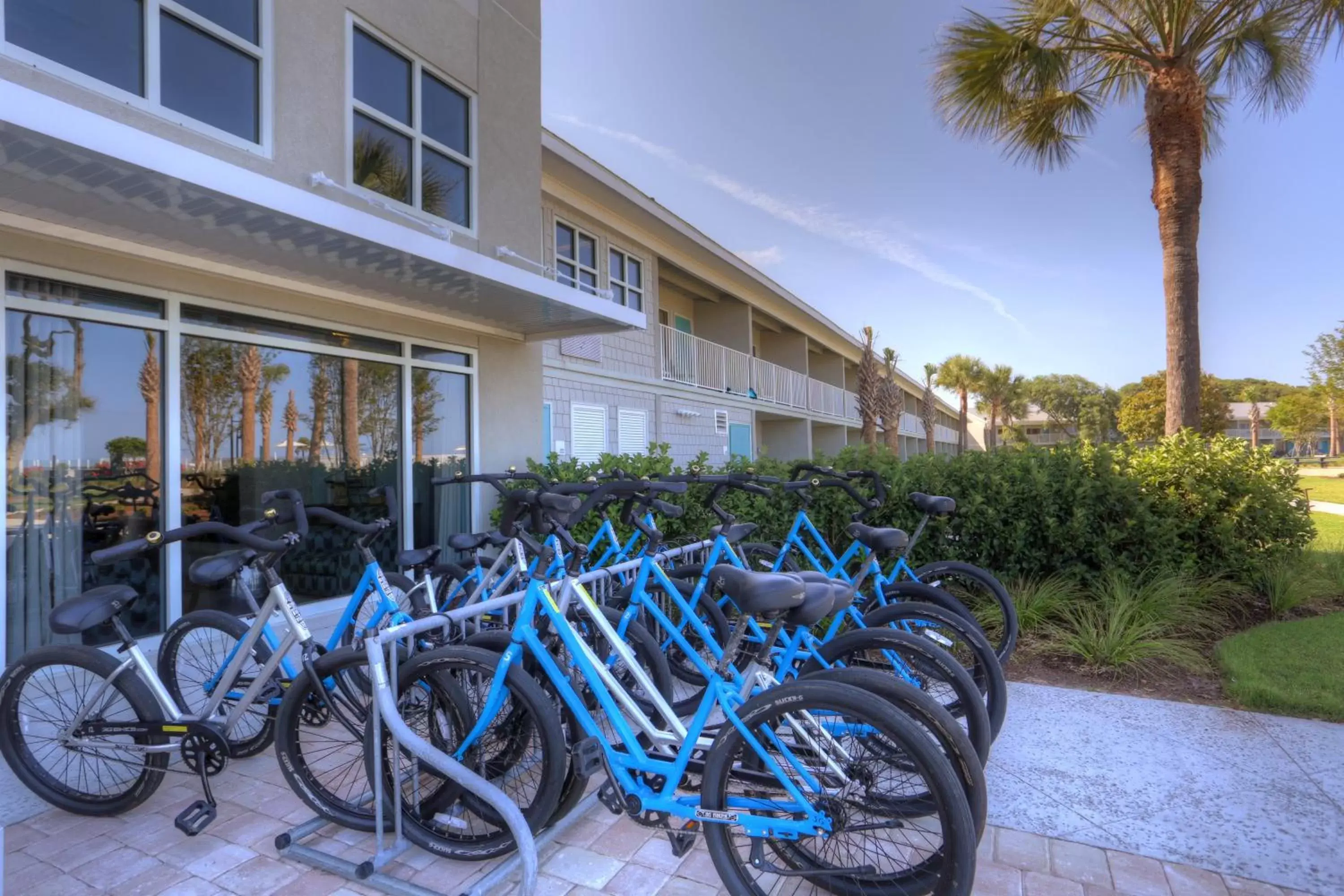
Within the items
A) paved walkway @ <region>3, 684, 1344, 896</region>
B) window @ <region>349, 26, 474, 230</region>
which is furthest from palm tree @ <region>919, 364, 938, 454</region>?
paved walkway @ <region>3, 684, 1344, 896</region>

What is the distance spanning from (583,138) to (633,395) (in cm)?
437

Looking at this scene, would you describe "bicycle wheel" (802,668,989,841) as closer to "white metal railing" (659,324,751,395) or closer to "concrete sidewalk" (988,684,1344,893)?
"concrete sidewalk" (988,684,1344,893)

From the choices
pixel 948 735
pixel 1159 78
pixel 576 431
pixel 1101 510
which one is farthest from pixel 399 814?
pixel 1159 78

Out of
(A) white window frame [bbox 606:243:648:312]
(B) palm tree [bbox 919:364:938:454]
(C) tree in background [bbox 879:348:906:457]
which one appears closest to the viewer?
(A) white window frame [bbox 606:243:648:312]

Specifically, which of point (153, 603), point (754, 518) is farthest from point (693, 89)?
point (153, 603)

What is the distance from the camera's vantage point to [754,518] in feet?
19.8

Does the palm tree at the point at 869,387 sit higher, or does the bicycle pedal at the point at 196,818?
the palm tree at the point at 869,387

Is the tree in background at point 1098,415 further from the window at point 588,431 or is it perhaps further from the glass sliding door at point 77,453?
the glass sliding door at point 77,453

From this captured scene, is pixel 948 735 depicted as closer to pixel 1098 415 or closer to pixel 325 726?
pixel 325 726

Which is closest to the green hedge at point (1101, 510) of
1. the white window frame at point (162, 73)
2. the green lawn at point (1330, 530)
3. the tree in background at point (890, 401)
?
the green lawn at point (1330, 530)

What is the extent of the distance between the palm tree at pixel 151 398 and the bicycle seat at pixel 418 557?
1864mm

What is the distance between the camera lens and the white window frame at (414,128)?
556 cm

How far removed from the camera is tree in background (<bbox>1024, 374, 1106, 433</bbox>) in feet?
216

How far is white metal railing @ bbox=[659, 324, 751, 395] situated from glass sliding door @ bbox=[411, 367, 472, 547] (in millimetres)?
6650
